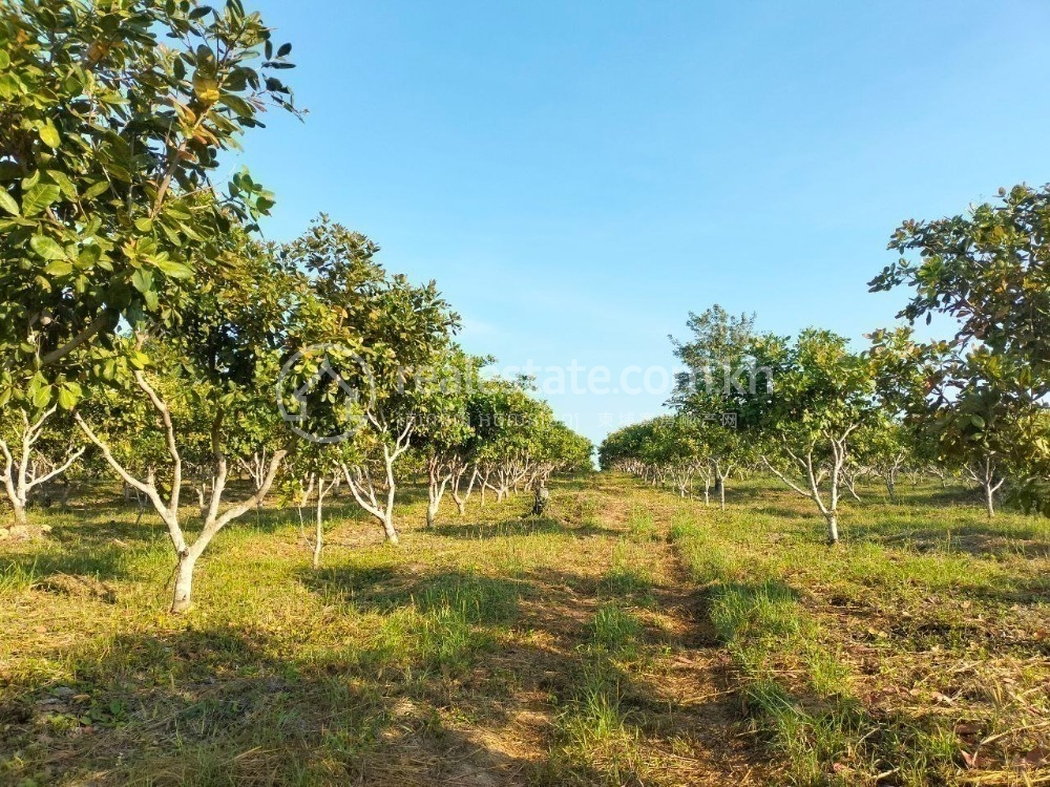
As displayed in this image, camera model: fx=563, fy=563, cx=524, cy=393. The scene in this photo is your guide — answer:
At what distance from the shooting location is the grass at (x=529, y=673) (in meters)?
4.18

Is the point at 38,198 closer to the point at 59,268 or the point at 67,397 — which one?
the point at 59,268

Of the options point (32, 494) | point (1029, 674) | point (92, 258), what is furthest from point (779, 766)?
point (32, 494)

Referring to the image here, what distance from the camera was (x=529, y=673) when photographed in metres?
6.30

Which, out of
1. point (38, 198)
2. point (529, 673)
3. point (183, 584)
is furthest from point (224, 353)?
→ point (529, 673)

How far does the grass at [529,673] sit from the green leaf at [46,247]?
3404mm

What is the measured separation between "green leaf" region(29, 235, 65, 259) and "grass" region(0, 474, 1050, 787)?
3.40 m

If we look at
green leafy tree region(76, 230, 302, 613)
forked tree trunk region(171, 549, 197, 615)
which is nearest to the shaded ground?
forked tree trunk region(171, 549, 197, 615)

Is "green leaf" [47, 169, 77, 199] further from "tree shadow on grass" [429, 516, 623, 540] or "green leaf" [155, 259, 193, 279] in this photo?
"tree shadow on grass" [429, 516, 623, 540]

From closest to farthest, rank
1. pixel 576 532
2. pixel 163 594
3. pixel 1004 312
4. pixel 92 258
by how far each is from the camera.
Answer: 1. pixel 92 258
2. pixel 1004 312
3. pixel 163 594
4. pixel 576 532

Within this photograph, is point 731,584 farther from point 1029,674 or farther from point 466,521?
point 466,521

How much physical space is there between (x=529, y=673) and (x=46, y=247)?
18.9 ft

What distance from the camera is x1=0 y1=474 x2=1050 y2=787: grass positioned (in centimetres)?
418

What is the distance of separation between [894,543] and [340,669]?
14.3 meters

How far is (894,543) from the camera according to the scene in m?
14.5
